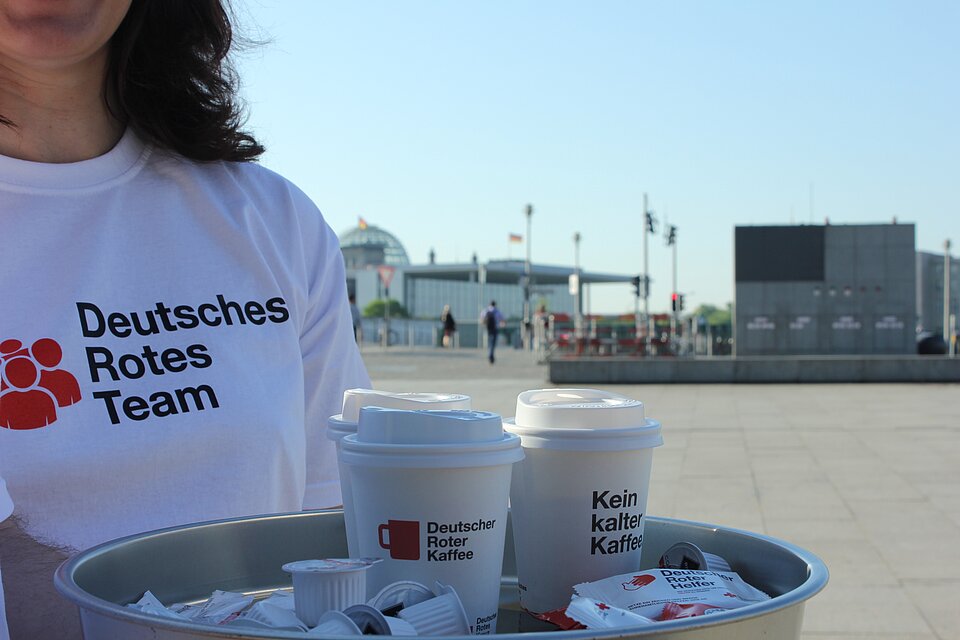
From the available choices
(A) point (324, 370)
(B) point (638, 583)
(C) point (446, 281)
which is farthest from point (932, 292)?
(B) point (638, 583)

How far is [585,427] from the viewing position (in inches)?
37.0

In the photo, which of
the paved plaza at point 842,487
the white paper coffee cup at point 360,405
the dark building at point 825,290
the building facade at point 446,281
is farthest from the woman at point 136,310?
the building facade at point 446,281

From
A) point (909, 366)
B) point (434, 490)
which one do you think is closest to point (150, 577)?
point (434, 490)

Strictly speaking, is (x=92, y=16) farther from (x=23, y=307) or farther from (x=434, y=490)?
(x=434, y=490)

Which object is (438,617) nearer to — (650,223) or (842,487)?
(842,487)

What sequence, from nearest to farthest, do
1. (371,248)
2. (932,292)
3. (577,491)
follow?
1. (577,491)
2. (932,292)
3. (371,248)

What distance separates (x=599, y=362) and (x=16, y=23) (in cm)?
1827

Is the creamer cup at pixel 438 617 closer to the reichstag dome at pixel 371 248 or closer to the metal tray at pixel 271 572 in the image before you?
the metal tray at pixel 271 572

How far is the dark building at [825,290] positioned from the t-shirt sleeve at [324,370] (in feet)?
86.7

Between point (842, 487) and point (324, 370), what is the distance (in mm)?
6622

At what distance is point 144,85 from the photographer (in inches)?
65.4

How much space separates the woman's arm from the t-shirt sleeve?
435 millimetres

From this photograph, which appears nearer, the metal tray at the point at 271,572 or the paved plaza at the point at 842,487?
the metal tray at the point at 271,572

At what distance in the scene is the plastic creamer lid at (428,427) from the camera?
0.83 m
